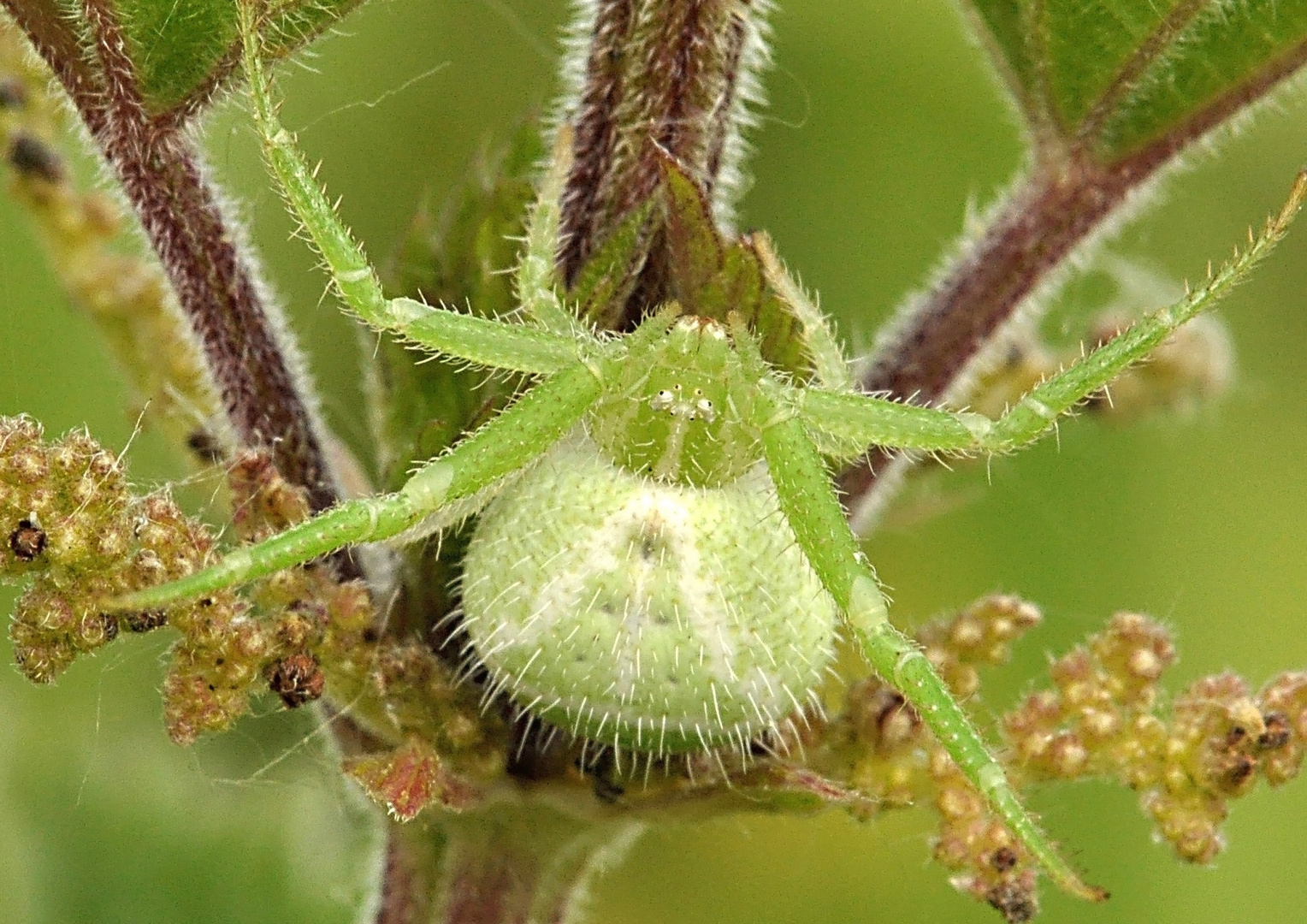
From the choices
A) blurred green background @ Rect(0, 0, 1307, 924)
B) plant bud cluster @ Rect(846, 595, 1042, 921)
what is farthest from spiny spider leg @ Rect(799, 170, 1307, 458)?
blurred green background @ Rect(0, 0, 1307, 924)

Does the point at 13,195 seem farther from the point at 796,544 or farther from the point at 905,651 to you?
the point at 905,651

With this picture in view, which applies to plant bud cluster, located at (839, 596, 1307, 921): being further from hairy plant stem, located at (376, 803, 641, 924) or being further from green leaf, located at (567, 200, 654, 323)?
green leaf, located at (567, 200, 654, 323)

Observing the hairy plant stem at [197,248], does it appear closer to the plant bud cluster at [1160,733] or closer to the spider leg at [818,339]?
the spider leg at [818,339]

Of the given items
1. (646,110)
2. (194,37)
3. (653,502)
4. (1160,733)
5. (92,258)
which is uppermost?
(194,37)

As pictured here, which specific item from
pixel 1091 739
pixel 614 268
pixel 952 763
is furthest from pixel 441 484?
pixel 1091 739

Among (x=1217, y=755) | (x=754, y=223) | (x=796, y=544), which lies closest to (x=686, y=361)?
(x=796, y=544)

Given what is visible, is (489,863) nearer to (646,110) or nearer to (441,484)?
(441,484)
